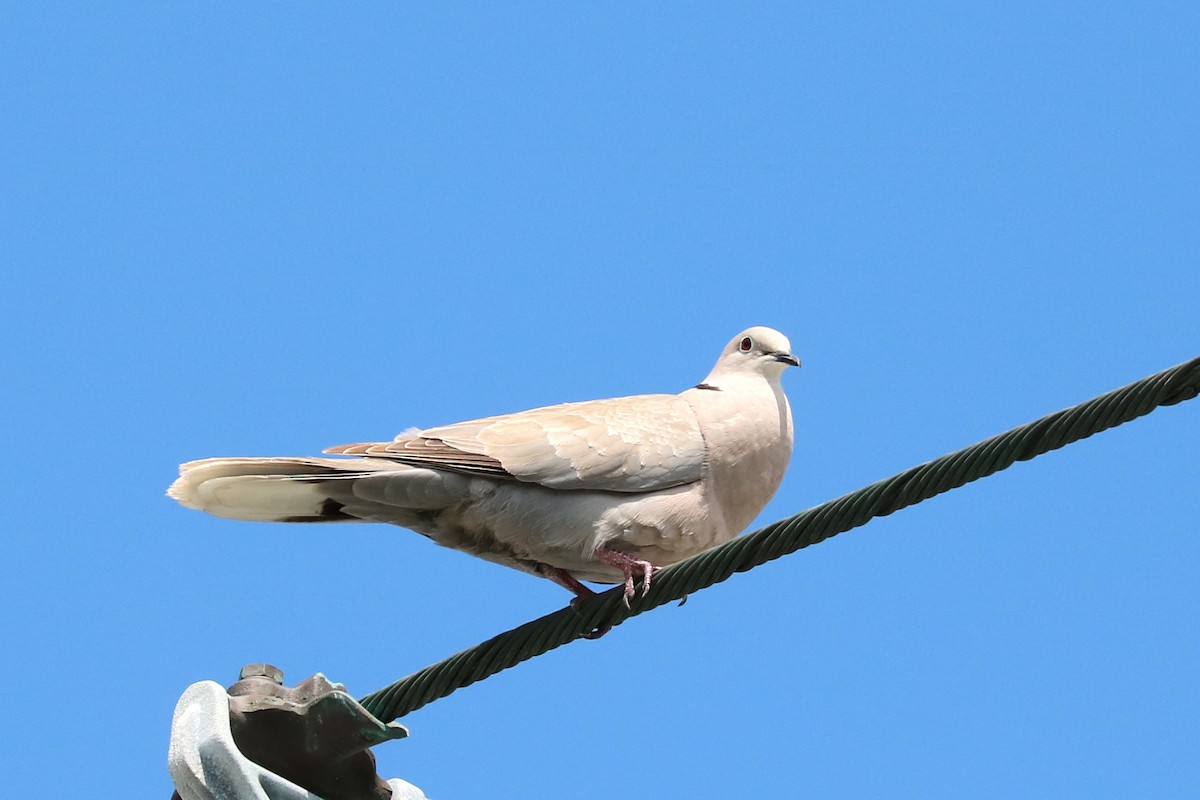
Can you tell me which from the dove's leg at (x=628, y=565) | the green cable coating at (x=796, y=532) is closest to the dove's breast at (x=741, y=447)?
the dove's leg at (x=628, y=565)

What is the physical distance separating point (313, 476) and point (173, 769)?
1.60 m

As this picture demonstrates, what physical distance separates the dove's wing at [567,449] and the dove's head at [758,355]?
673mm

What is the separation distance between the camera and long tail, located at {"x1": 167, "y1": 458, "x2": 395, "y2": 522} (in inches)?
236

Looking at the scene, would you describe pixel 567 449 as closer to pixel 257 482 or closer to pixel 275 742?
pixel 257 482

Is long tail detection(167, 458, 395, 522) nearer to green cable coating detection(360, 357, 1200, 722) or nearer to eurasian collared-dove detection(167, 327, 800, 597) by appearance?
eurasian collared-dove detection(167, 327, 800, 597)

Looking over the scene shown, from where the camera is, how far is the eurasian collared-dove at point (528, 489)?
6039mm

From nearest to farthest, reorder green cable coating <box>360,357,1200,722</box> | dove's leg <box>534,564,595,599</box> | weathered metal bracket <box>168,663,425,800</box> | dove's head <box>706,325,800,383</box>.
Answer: green cable coating <box>360,357,1200,722</box> < weathered metal bracket <box>168,663,425,800</box> < dove's leg <box>534,564,595,599</box> < dove's head <box>706,325,800,383</box>

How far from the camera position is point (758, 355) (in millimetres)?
7090

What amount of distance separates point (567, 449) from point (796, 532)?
1530mm

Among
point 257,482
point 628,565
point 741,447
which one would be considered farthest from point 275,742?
point 741,447

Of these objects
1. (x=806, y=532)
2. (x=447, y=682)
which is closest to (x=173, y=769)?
(x=447, y=682)

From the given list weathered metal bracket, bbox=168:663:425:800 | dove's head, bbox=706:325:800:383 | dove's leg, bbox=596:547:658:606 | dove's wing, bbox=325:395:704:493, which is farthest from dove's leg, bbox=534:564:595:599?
weathered metal bracket, bbox=168:663:425:800

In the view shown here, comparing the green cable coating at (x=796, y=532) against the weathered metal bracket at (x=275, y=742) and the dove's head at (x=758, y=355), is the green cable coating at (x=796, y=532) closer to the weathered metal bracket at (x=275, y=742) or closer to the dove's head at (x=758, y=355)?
the weathered metal bracket at (x=275, y=742)

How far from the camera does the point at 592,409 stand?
654 centimetres
